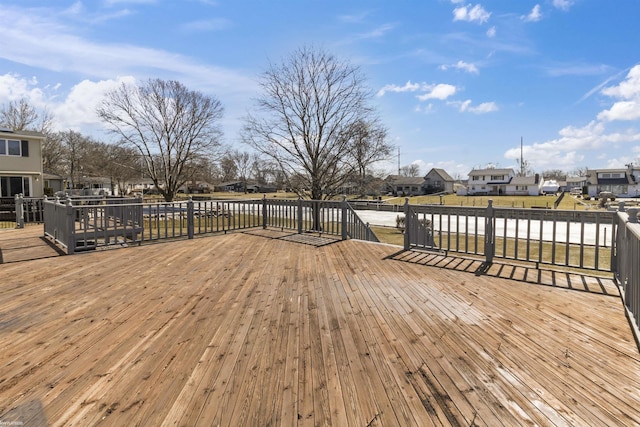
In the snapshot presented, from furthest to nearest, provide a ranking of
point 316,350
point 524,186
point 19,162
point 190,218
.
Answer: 1. point 524,186
2. point 19,162
3. point 190,218
4. point 316,350

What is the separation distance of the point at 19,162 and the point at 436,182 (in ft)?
228

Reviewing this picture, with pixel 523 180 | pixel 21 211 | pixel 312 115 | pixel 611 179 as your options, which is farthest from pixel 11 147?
pixel 611 179

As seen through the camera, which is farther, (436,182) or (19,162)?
(436,182)

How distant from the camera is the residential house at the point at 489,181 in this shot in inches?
2408

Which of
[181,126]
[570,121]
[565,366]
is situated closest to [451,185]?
[570,121]

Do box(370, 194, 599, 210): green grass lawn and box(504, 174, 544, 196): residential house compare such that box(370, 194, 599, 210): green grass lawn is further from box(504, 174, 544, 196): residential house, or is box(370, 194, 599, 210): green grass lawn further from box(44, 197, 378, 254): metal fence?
box(44, 197, 378, 254): metal fence

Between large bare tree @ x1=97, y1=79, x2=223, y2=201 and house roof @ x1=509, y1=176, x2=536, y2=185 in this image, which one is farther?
house roof @ x1=509, y1=176, x2=536, y2=185

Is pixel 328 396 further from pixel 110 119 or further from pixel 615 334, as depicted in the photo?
pixel 110 119

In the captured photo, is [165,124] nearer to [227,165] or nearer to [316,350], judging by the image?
[227,165]

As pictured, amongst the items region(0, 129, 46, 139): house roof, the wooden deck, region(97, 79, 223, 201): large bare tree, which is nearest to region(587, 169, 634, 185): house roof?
region(97, 79, 223, 201): large bare tree

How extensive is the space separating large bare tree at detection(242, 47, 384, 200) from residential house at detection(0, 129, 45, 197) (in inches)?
517

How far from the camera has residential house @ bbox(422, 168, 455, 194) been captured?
70.3m

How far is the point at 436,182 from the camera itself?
236 feet

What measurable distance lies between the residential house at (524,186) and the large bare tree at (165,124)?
181 feet
